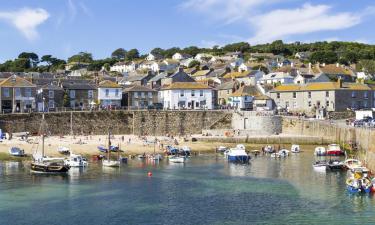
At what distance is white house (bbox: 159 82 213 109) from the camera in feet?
284

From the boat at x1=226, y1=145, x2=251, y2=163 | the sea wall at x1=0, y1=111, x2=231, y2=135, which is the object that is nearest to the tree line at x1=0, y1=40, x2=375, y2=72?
the sea wall at x1=0, y1=111, x2=231, y2=135

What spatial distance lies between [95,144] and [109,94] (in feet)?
59.1

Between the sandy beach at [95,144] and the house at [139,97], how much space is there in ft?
33.1

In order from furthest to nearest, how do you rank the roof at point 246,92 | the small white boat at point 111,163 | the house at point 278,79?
the house at point 278,79
the roof at point 246,92
the small white boat at point 111,163

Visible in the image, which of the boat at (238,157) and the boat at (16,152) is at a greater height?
the boat at (16,152)

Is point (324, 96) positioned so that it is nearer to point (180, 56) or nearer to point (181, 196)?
point (181, 196)

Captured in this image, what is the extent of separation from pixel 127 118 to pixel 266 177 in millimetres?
33308

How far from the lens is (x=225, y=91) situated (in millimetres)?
95438

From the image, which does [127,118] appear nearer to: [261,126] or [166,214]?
[261,126]

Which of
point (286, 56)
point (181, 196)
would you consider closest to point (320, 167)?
point (181, 196)

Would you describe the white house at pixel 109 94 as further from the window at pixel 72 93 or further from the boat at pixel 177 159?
the boat at pixel 177 159

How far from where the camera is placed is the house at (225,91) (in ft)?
309

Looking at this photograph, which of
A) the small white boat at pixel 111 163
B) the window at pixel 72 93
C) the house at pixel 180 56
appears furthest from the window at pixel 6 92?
the house at pixel 180 56

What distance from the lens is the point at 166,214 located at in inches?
1383
